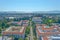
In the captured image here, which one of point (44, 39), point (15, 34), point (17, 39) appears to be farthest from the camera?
point (15, 34)

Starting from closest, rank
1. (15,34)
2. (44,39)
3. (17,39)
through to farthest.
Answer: (44,39), (17,39), (15,34)

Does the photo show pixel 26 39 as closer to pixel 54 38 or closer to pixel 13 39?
pixel 13 39

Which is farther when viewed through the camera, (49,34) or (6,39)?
(49,34)

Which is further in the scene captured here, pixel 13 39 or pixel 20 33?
pixel 20 33

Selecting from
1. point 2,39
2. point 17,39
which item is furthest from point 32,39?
point 2,39

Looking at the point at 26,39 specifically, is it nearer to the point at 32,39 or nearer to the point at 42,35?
the point at 32,39

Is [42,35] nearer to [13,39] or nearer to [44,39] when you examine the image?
[44,39]

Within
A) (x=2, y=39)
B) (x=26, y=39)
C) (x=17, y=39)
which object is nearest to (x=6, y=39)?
(x=2, y=39)

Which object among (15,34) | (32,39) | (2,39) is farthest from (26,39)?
(2,39)
